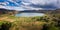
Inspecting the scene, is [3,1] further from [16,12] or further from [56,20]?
[56,20]

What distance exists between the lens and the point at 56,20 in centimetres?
173

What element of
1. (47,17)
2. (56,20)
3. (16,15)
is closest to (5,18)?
(16,15)

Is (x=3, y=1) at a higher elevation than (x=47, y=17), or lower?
higher

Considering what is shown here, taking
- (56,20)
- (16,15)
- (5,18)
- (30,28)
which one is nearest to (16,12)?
(16,15)

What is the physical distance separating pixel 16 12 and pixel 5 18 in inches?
6.5

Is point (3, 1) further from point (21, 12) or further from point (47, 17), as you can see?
point (47, 17)

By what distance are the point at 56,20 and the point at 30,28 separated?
0.35m

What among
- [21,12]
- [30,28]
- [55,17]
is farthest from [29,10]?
[55,17]

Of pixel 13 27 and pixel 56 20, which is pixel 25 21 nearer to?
pixel 13 27

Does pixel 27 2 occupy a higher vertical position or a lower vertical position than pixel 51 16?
higher

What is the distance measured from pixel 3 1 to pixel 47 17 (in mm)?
624

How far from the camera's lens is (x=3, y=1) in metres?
1.77

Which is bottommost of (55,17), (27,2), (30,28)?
(30,28)

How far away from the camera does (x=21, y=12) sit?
1.76 metres
